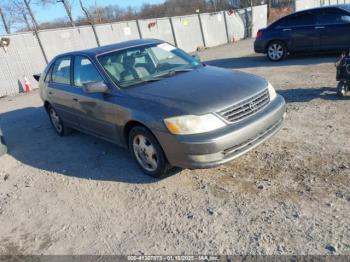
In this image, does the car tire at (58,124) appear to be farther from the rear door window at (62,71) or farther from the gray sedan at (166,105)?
the gray sedan at (166,105)

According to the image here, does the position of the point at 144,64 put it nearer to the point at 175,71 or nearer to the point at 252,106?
the point at 175,71

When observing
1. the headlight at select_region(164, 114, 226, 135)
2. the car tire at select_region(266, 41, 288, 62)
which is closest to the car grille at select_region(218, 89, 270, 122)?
the headlight at select_region(164, 114, 226, 135)

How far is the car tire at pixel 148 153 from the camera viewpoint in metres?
4.04

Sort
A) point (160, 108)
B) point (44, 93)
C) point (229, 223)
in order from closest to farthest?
1. point (229, 223)
2. point (160, 108)
3. point (44, 93)

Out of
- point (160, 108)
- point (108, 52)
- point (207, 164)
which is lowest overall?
Answer: point (207, 164)

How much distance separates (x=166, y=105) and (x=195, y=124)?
0.45 meters

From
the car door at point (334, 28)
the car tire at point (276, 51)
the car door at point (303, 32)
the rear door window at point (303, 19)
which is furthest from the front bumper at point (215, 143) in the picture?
the rear door window at point (303, 19)

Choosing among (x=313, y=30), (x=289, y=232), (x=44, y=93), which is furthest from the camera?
(x=313, y=30)

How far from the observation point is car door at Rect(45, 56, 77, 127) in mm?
5658

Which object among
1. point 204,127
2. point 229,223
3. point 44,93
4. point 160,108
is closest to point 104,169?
point 160,108

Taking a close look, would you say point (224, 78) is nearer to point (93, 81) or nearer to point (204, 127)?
point (204, 127)

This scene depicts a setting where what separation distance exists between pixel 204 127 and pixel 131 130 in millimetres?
1097

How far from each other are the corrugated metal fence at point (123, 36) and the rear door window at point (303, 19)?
987 cm

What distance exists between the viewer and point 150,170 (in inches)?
171
